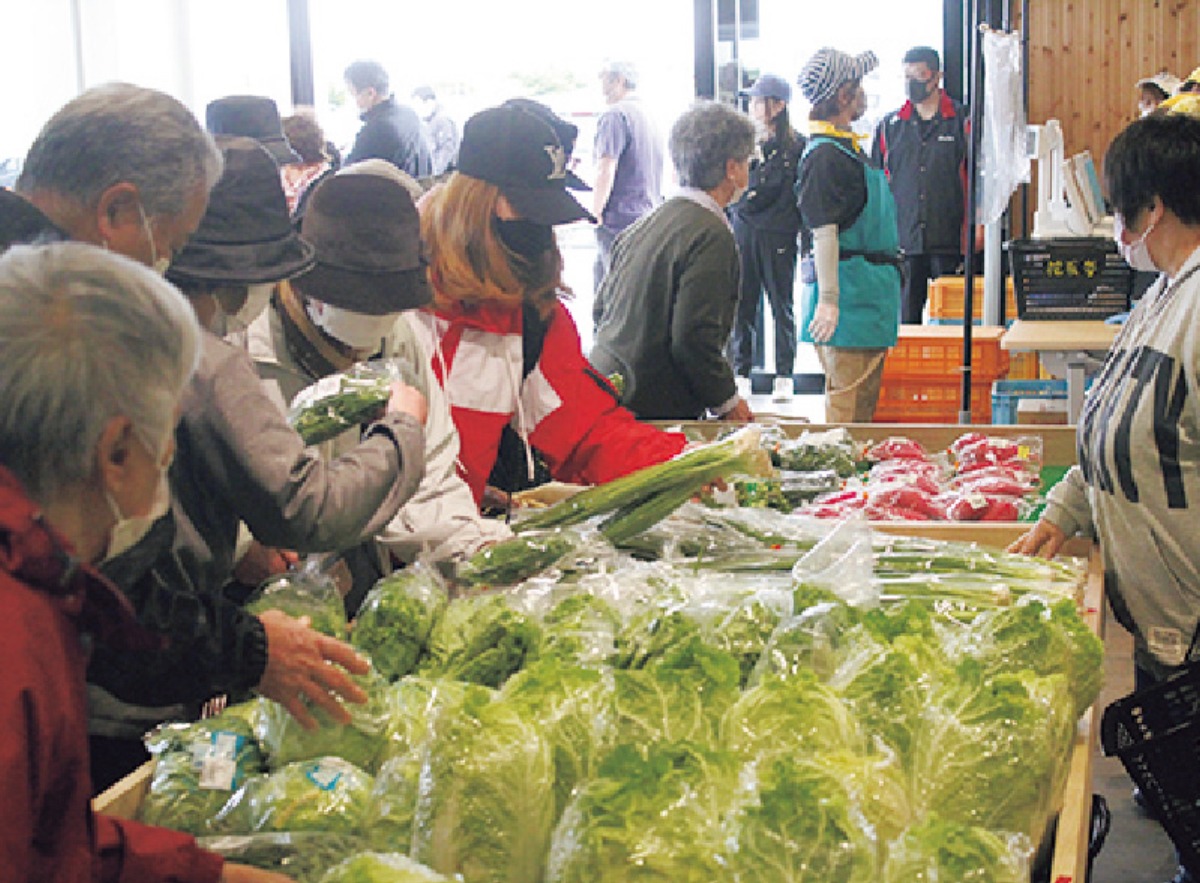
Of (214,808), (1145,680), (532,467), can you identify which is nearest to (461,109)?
(532,467)

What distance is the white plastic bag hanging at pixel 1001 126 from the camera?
738 centimetres

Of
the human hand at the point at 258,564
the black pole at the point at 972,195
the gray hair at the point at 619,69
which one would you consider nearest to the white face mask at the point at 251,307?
the human hand at the point at 258,564

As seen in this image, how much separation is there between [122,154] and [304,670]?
82 cm

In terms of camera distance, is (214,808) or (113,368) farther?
(214,808)

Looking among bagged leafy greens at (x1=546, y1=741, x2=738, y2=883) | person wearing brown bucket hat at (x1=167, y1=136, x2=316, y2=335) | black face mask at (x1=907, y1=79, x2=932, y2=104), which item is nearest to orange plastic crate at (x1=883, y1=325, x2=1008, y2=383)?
black face mask at (x1=907, y1=79, x2=932, y2=104)

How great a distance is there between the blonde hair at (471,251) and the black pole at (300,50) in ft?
27.4

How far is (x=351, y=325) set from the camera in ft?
8.38

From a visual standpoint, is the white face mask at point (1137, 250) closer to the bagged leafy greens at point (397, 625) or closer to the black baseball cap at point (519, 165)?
the black baseball cap at point (519, 165)

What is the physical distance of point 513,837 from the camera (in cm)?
160

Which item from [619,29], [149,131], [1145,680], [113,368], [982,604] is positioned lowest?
A: [1145,680]

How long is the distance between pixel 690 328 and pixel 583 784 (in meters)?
3.13

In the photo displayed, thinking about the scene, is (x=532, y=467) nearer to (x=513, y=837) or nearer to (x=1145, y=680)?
(x=1145, y=680)

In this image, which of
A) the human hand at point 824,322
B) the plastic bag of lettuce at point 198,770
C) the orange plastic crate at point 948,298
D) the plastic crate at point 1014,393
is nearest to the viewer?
the plastic bag of lettuce at point 198,770

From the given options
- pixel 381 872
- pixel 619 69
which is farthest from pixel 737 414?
pixel 619 69
